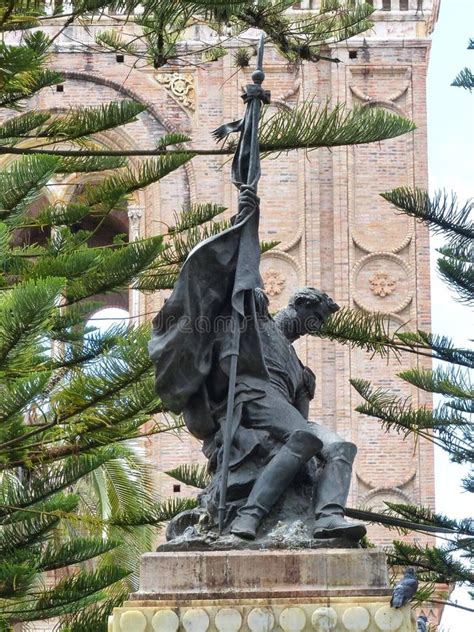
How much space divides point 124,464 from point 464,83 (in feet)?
16.6

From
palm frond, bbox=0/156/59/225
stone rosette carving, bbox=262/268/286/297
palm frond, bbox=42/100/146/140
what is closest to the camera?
palm frond, bbox=0/156/59/225

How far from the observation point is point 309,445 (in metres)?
8.40

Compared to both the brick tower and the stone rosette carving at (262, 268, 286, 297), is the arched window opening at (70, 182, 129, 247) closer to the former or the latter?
the brick tower

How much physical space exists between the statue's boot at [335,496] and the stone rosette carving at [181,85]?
14346mm

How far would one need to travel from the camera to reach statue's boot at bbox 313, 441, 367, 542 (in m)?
8.14

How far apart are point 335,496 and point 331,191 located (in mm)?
14084

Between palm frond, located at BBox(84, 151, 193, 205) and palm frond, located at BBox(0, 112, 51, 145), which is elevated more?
palm frond, located at BBox(0, 112, 51, 145)

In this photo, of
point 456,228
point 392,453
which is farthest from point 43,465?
point 392,453

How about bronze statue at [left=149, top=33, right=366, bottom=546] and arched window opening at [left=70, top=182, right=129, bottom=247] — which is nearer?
bronze statue at [left=149, top=33, right=366, bottom=546]

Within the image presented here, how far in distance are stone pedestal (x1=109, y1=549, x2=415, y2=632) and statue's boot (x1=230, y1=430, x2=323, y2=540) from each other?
0.21 meters

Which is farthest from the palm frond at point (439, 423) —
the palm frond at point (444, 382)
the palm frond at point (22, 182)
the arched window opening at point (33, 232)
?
the arched window opening at point (33, 232)

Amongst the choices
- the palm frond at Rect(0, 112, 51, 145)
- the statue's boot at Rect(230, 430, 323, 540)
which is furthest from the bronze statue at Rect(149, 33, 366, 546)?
the palm frond at Rect(0, 112, 51, 145)

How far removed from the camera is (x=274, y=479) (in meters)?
8.31

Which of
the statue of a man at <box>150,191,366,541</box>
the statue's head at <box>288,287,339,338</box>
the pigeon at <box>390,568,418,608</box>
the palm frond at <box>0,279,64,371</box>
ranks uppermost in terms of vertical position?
the palm frond at <box>0,279,64,371</box>
